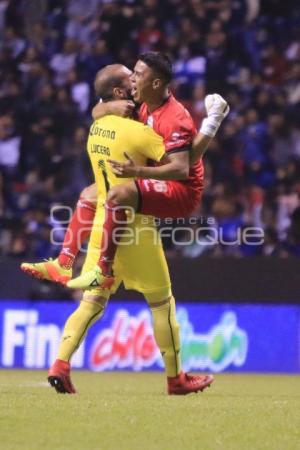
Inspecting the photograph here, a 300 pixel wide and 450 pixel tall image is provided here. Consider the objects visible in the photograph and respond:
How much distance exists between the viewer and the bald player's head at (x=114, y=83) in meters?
9.84

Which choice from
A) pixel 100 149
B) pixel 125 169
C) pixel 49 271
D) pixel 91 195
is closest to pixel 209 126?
pixel 125 169

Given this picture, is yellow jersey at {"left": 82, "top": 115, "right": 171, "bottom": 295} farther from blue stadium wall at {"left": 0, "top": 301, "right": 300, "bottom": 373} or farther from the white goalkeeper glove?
blue stadium wall at {"left": 0, "top": 301, "right": 300, "bottom": 373}

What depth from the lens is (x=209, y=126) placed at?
30.2 feet

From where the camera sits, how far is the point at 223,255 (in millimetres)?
15711

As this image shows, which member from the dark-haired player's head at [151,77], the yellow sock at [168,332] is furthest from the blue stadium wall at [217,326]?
the dark-haired player's head at [151,77]

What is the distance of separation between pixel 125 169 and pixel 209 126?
69 cm

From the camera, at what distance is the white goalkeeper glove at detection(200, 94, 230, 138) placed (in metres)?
9.23

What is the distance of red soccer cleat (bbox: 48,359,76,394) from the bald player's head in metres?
2.07

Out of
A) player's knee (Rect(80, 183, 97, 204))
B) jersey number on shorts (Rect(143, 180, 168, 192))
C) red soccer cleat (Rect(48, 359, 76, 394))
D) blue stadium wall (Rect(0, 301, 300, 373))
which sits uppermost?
jersey number on shorts (Rect(143, 180, 168, 192))

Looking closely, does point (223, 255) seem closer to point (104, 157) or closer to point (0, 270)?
point (0, 270)

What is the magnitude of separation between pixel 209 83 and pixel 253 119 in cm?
97

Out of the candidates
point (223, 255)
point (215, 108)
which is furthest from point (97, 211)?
point (223, 255)

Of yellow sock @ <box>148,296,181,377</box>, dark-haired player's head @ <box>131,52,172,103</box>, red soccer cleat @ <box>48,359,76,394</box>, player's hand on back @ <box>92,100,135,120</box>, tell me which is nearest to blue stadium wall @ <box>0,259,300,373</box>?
yellow sock @ <box>148,296,181,377</box>

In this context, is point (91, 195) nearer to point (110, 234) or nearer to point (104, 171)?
point (104, 171)
